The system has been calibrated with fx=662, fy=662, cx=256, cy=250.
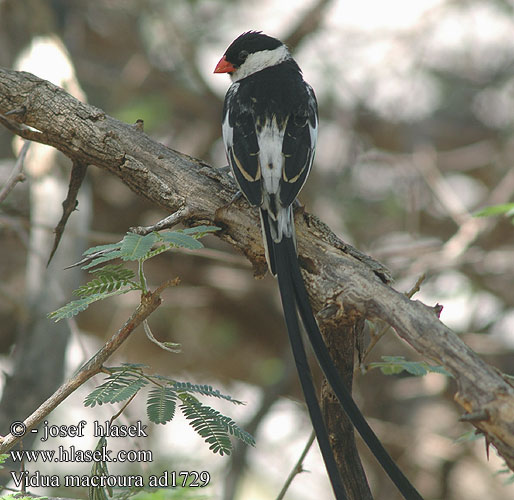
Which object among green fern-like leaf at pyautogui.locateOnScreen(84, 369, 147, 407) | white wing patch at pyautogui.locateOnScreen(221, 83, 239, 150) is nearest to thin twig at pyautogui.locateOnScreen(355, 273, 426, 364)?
green fern-like leaf at pyautogui.locateOnScreen(84, 369, 147, 407)

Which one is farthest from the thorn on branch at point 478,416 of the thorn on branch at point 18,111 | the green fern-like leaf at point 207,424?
the thorn on branch at point 18,111

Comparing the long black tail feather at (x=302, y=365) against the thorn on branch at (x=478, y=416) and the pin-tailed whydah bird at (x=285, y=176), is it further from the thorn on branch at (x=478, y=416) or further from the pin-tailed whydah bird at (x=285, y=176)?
the thorn on branch at (x=478, y=416)

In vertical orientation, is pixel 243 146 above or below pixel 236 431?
above

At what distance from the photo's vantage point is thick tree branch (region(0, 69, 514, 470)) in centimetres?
161

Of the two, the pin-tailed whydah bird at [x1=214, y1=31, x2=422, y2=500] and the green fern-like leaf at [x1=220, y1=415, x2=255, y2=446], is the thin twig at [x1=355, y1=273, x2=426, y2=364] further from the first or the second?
the green fern-like leaf at [x1=220, y1=415, x2=255, y2=446]

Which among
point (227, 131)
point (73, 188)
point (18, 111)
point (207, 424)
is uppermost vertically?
point (227, 131)

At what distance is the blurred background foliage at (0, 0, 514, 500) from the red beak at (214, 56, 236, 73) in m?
1.11

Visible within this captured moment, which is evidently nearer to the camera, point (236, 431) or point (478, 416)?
point (478, 416)

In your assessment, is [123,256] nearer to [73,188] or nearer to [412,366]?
[73,188]

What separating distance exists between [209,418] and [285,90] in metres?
1.29

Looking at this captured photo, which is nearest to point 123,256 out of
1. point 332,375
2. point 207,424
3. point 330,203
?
point 207,424

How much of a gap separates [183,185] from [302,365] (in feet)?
2.09

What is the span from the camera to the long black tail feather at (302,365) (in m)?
1.35

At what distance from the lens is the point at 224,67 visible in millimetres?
2975
